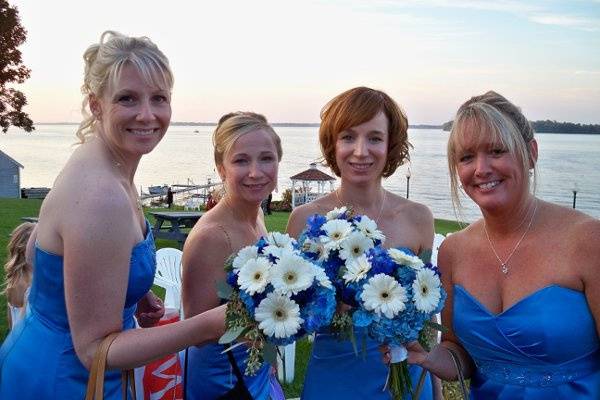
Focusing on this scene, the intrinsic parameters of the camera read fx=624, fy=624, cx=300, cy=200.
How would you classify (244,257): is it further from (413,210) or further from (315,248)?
(413,210)

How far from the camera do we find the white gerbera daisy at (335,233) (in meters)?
2.43

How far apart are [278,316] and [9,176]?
5613 cm

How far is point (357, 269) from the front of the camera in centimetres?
234

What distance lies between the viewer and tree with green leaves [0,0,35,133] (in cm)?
3372

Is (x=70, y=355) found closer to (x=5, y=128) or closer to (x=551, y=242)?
(x=551, y=242)

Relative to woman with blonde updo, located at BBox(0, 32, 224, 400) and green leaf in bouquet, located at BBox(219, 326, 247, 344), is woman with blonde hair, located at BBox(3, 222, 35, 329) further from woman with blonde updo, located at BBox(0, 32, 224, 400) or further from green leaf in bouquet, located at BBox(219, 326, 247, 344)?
green leaf in bouquet, located at BBox(219, 326, 247, 344)

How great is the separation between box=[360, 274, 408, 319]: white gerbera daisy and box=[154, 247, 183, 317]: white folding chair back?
470cm

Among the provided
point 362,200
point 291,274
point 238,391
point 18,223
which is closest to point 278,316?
point 291,274

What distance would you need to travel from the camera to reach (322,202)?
391cm

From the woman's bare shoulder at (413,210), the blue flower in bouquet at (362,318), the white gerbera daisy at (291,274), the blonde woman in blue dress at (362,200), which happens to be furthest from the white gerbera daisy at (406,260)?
the woman's bare shoulder at (413,210)

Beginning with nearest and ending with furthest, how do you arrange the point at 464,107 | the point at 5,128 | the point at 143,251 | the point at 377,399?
1. the point at 143,251
2. the point at 464,107
3. the point at 377,399
4. the point at 5,128

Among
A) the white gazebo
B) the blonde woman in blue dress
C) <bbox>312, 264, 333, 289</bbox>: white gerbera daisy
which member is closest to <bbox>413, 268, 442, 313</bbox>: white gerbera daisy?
<bbox>312, 264, 333, 289</bbox>: white gerbera daisy

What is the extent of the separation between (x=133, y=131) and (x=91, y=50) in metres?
0.38

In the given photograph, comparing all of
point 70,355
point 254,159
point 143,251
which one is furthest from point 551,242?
point 70,355
